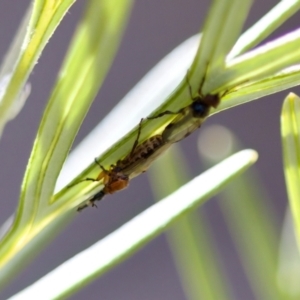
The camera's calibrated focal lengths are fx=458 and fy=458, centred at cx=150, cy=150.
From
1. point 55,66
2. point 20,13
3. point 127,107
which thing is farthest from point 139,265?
point 127,107

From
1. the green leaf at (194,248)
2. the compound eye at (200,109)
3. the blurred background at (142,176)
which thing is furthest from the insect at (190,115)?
the blurred background at (142,176)

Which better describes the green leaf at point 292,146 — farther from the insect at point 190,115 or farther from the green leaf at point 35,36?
the green leaf at point 35,36

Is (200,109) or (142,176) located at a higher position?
(142,176)

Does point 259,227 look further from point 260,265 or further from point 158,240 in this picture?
point 158,240

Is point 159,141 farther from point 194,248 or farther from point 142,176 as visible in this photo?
point 142,176

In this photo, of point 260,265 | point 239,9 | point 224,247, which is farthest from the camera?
point 224,247

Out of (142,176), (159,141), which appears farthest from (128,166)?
(142,176)

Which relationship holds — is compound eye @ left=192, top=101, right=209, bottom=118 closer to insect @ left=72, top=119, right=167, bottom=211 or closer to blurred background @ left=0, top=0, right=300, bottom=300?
insect @ left=72, top=119, right=167, bottom=211
